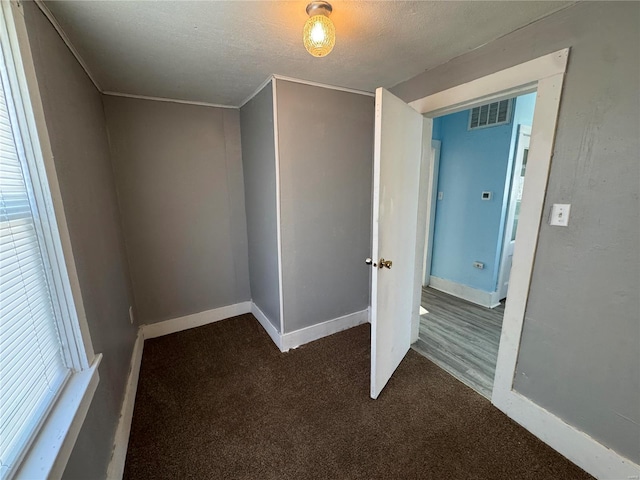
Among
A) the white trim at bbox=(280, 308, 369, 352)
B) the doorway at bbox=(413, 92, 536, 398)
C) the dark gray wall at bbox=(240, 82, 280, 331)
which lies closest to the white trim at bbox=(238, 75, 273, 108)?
the dark gray wall at bbox=(240, 82, 280, 331)

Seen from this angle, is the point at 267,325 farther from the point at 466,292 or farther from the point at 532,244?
the point at 466,292

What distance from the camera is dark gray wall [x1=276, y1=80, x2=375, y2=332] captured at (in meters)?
2.05

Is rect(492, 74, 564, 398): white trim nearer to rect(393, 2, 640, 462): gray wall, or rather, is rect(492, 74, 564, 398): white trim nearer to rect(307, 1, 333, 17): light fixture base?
rect(393, 2, 640, 462): gray wall

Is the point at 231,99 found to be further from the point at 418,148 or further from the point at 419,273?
the point at 419,273

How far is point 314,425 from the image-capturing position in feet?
5.25

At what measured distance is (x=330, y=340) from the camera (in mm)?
2461

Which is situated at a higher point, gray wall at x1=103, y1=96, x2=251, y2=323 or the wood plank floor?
gray wall at x1=103, y1=96, x2=251, y2=323

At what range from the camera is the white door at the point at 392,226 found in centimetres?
155

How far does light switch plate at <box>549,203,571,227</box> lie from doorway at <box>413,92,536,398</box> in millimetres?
1372

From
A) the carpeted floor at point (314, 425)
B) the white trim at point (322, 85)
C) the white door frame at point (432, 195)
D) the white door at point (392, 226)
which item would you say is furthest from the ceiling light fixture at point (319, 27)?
the white door frame at point (432, 195)

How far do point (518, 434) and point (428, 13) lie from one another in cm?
223

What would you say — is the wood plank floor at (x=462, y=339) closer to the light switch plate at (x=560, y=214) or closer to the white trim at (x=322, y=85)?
the light switch plate at (x=560, y=214)

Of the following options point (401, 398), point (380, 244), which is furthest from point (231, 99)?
point (401, 398)

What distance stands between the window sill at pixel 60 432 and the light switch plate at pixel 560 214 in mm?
2113
